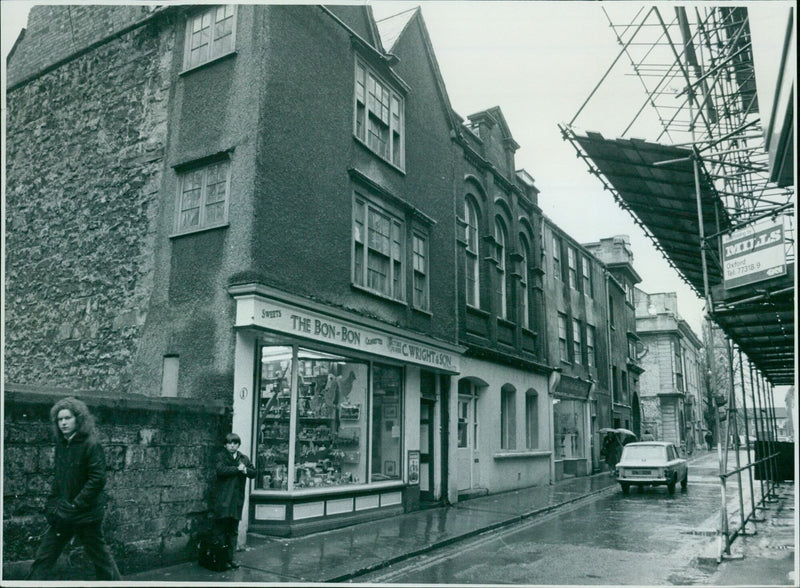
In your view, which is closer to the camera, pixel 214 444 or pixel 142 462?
pixel 142 462

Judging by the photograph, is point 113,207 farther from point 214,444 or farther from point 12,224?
point 214,444

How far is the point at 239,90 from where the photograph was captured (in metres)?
12.1

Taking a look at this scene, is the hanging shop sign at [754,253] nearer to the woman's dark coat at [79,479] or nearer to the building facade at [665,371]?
the woman's dark coat at [79,479]

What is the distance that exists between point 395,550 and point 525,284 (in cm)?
1445

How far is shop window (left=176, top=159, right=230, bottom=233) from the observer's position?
11.9 meters

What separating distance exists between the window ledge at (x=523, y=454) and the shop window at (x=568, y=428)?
2.71 metres

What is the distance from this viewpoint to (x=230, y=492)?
9430mm

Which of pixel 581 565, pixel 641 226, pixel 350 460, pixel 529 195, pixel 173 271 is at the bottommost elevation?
pixel 581 565

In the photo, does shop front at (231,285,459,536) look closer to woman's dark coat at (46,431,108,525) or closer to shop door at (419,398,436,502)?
shop door at (419,398,436,502)

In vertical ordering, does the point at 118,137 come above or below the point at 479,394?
above

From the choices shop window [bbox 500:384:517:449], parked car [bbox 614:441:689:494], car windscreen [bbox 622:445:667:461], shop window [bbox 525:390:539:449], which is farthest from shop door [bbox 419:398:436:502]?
car windscreen [bbox 622:445:667:461]

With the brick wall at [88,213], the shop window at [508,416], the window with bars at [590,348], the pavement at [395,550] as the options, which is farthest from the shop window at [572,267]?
the brick wall at [88,213]

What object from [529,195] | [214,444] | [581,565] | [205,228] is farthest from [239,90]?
[529,195]

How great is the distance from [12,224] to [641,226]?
12.6m
